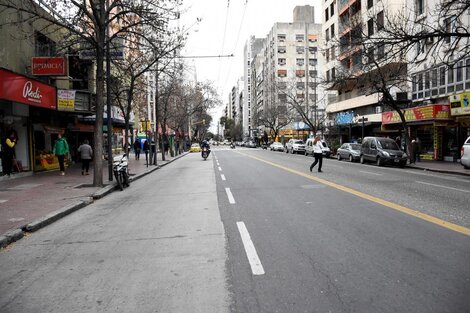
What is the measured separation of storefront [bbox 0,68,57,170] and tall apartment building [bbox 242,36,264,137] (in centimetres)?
11551

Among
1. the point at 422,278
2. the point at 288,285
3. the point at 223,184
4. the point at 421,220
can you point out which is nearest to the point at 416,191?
the point at 421,220

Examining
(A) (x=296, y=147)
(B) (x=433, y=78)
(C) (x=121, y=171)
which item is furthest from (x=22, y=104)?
(A) (x=296, y=147)

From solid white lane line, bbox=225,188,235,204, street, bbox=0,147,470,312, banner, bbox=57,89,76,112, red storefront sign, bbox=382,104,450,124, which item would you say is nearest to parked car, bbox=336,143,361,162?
red storefront sign, bbox=382,104,450,124

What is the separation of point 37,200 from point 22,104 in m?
9.41

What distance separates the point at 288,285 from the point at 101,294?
1991 mm

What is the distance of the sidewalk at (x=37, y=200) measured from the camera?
7727 millimetres

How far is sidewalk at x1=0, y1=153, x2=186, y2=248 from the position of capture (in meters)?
7.73

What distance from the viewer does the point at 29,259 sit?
5.75 metres

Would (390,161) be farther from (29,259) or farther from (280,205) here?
(29,259)

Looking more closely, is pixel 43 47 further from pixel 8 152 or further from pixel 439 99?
pixel 439 99

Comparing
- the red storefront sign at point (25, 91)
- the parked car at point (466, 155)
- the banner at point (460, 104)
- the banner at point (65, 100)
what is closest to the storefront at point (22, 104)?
the red storefront sign at point (25, 91)

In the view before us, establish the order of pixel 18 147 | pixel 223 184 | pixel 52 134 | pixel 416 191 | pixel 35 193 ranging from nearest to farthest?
pixel 416 191 → pixel 35 193 → pixel 223 184 → pixel 18 147 → pixel 52 134

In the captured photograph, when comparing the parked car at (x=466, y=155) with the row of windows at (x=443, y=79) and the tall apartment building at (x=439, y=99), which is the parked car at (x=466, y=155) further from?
the row of windows at (x=443, y=79)

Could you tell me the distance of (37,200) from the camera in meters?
11.0
